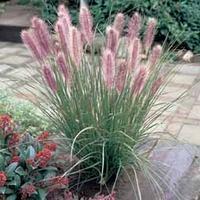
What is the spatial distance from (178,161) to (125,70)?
26.6 inches

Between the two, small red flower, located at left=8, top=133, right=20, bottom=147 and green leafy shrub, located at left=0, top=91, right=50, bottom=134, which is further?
green leafy shrub, located at left=0, top=91, right=50, bottom=134

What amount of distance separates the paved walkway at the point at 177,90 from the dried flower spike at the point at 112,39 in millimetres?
562

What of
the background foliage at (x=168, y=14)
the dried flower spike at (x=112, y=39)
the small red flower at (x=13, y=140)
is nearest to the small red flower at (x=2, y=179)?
the small red flower at (x=13, y=140)

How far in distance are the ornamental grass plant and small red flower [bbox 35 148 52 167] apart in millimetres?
105

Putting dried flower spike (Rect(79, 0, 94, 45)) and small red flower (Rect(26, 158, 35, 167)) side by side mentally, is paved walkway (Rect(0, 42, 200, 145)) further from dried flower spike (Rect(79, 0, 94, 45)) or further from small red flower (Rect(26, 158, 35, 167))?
small red flower (Rect(26, 158, 35, 167))

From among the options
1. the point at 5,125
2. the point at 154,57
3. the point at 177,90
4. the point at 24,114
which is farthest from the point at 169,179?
the point at 177,90

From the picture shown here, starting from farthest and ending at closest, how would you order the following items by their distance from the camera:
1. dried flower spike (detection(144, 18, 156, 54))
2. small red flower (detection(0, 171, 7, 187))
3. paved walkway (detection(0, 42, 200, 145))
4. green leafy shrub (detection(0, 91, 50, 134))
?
paved walkway (detection(0, 42, 200, 145)), green leafy shrub (detection(0, 91, 50, 134)), dried flower spike (detection(144, 18, 156, 54)), small red flower (detection(0, 171, 7, 187))

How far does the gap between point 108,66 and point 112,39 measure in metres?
0.16

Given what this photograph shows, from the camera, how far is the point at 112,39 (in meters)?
2.08

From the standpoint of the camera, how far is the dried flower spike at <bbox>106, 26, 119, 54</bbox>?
2060 mm

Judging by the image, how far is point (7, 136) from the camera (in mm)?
2162

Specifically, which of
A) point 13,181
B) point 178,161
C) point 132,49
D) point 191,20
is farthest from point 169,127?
point 191,20

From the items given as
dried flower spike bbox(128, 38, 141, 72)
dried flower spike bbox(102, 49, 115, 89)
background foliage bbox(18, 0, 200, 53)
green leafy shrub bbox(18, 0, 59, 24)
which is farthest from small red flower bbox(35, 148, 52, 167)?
green leafy shrub bbox(18, 0, 59, 24)

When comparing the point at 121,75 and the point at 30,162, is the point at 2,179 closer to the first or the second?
the point at 30,162
